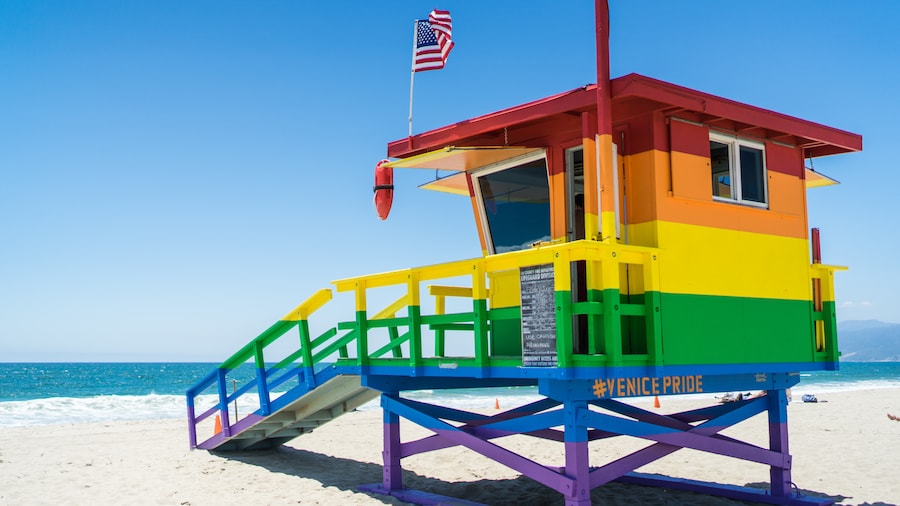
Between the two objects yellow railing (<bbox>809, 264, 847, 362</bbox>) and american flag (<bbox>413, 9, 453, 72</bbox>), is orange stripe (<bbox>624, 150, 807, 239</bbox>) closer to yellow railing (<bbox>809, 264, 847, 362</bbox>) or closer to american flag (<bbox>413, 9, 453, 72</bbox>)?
yellow railing (<bbox>809, 264, 847, 362</bbox>)

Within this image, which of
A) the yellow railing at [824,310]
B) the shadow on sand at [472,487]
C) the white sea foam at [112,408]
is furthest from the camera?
the white sea foam at [112,408]

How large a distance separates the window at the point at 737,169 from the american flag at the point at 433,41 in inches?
123

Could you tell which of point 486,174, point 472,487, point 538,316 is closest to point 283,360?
point 472,487

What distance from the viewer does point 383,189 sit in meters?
9.71

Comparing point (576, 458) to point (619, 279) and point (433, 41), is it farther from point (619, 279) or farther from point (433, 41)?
point (433, 41)

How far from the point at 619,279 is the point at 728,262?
4.19 feet

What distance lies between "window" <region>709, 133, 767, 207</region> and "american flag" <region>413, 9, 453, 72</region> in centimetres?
314

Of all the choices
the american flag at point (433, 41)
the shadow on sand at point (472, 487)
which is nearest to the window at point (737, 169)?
the american flag at point (433, 41)

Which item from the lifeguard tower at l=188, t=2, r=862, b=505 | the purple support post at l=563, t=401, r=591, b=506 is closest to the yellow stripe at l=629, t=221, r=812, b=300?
the lifeguard tower at l=188, t=2, r=862, b=505

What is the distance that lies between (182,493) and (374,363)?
3.03 meters

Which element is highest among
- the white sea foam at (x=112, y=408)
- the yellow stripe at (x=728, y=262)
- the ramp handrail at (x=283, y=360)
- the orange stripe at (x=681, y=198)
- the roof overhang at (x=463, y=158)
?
the roof overhang at (x=463, y=158)

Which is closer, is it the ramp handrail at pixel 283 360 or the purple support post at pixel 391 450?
the purple support post at pixel 391 450

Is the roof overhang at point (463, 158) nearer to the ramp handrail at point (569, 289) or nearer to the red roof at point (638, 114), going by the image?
the red roof at point (638, 114)

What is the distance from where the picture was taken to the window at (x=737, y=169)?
8.45m
